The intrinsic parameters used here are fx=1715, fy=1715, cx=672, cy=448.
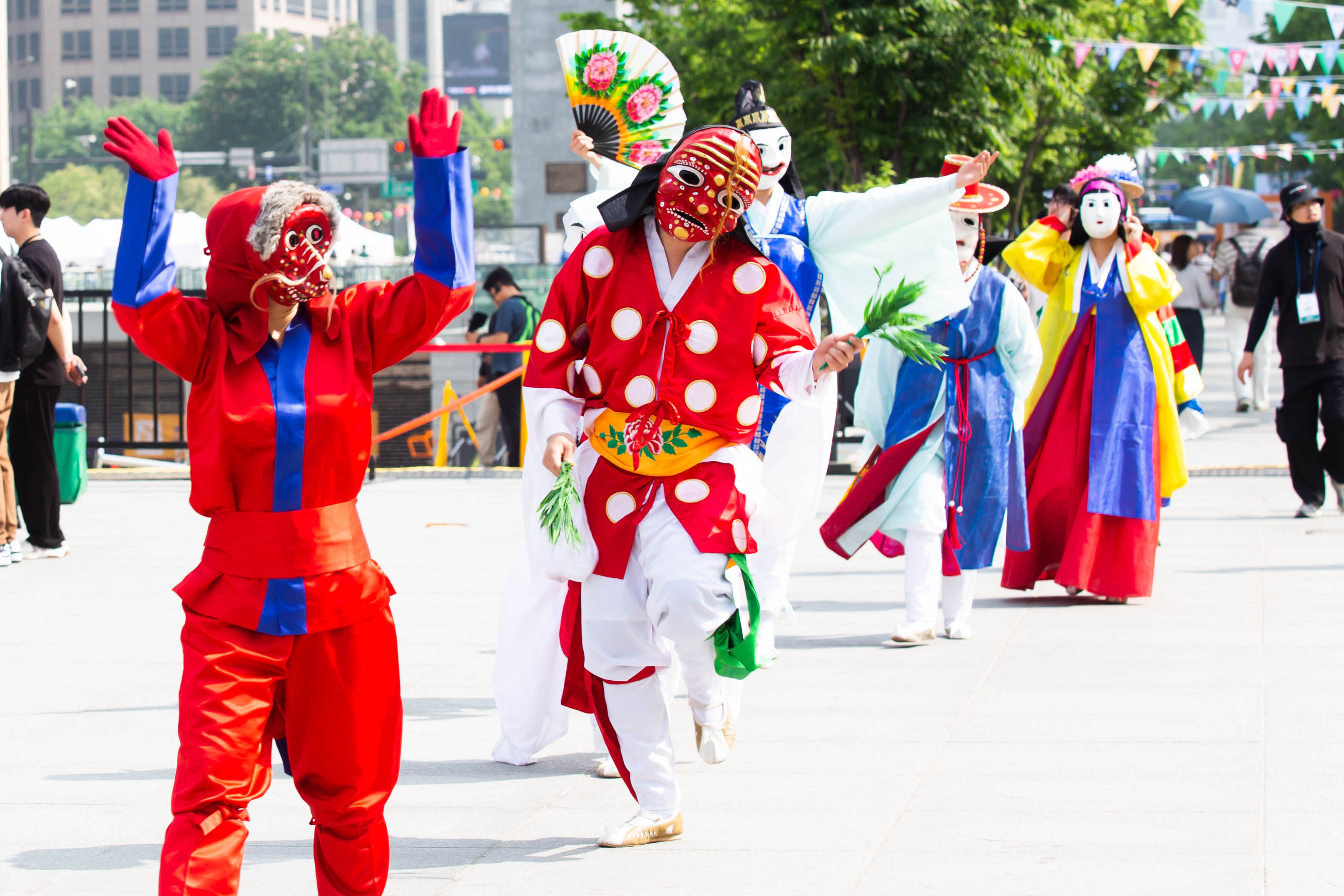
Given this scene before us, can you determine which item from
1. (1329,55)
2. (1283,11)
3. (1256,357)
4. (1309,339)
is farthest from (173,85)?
(1309,339)

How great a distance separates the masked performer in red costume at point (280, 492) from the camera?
353cm

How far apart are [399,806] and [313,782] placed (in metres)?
1.38

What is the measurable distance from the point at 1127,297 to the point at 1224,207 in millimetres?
20700

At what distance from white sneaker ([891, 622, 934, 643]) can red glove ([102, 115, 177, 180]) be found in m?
4.34

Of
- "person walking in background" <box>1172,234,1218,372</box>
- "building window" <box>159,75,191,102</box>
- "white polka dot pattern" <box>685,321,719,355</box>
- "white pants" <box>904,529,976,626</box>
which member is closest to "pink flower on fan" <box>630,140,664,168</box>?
"white polka dot pattern" <box>685,321,719,355</box>

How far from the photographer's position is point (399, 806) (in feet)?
16.2

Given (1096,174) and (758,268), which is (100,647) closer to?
(758,268)

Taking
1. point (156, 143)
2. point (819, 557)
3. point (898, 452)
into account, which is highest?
point (156, 143)

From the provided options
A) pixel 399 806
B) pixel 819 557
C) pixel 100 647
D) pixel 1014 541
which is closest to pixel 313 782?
pixel 399 806

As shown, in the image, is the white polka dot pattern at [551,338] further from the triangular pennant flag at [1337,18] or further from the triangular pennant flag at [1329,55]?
the triangular pennant flag at [1329,55]

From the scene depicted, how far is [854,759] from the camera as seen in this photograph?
17.7ft

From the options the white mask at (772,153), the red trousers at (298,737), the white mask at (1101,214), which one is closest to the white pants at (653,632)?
the red trousers at (298,737)

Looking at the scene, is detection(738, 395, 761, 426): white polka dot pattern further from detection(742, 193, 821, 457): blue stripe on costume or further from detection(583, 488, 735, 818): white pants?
detection(742, 193, 821, 457): blue stripe on costume

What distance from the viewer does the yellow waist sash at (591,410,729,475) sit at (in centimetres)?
440
